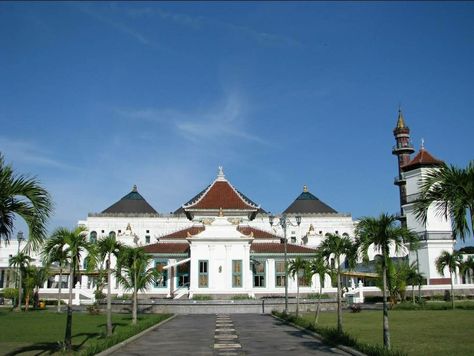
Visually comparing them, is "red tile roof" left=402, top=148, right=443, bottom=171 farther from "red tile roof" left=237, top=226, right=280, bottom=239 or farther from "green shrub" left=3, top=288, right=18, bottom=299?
"green shrub" left=3, top=288, right=18, bottom=299

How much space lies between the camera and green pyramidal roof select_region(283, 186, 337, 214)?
3617 inches

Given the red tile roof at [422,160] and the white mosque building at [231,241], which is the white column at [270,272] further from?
A: the red tile roof at [422,160]

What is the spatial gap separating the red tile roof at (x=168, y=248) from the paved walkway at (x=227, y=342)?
26.1 metres

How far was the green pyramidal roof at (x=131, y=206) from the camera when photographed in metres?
91.6

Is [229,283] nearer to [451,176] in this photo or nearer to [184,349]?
[184,349]

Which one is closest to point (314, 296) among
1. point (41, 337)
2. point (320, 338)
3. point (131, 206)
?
point (320, 338)

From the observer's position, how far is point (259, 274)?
52.4 metres

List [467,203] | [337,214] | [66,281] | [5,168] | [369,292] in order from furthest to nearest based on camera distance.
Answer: [337,214] → [66,281] → [369,292] → [467,203] → [5,168]

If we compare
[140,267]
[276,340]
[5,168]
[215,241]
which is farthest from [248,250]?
[5,168]

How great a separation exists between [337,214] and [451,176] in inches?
2929

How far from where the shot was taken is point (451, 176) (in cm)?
1319

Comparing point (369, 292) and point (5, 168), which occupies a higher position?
point (5, 168)

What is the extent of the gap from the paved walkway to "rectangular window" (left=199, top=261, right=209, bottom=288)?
21.1 m

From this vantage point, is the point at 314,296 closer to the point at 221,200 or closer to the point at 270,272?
the point at 270,272
